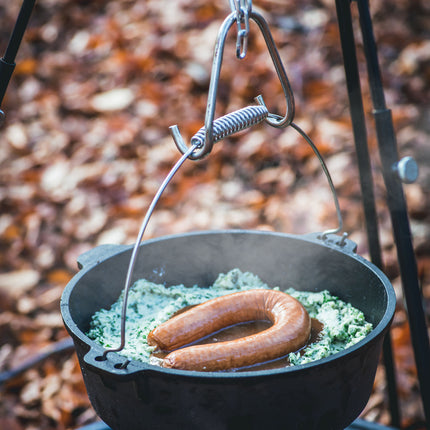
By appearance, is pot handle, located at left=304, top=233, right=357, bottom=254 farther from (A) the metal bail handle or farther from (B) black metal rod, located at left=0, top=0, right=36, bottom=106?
(B) black metal rod, located at left=0, top=0, right=36, bottom=106

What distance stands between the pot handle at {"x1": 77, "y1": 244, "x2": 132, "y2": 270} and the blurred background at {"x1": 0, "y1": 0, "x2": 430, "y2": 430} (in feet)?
4.73

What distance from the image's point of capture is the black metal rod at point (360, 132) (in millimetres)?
1972

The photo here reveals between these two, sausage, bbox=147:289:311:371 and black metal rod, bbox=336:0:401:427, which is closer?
sausage, bbox=147:289:311:371

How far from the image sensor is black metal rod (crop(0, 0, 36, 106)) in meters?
1.67

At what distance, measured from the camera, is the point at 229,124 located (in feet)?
4.48

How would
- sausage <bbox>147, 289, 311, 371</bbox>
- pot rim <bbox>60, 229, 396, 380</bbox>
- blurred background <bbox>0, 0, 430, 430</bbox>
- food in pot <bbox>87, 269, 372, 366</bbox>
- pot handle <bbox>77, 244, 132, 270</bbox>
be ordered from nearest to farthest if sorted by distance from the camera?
pot rim <bbox>60, 229, 396, 380</bbox>
sausage <bbox>147, 289, 311, 371</bbox>
food in pot <bbox>87, 269, 372, 366</bbox>
pot handle <bbox>77, 244, 132, 270</bbox>
blurred background <bbox>0, 0, 430, 430</bbox>

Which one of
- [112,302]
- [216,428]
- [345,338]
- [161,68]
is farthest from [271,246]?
[161,68]

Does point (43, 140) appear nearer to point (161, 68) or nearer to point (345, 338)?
point (161, 68)

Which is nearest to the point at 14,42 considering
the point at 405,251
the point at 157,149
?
the point at 405,251

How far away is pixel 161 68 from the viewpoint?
5.60 m

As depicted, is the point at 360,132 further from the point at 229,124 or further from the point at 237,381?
the point at 237,381

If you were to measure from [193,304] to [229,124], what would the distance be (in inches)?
35.3

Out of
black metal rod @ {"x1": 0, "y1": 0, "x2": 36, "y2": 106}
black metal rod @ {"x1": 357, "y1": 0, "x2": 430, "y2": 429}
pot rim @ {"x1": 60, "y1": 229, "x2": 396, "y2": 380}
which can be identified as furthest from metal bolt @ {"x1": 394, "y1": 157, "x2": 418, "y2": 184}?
black metal rod @ {"x1": 0, "y1": 0, "x2": 36, "y2": 106}

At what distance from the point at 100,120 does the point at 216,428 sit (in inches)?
175
